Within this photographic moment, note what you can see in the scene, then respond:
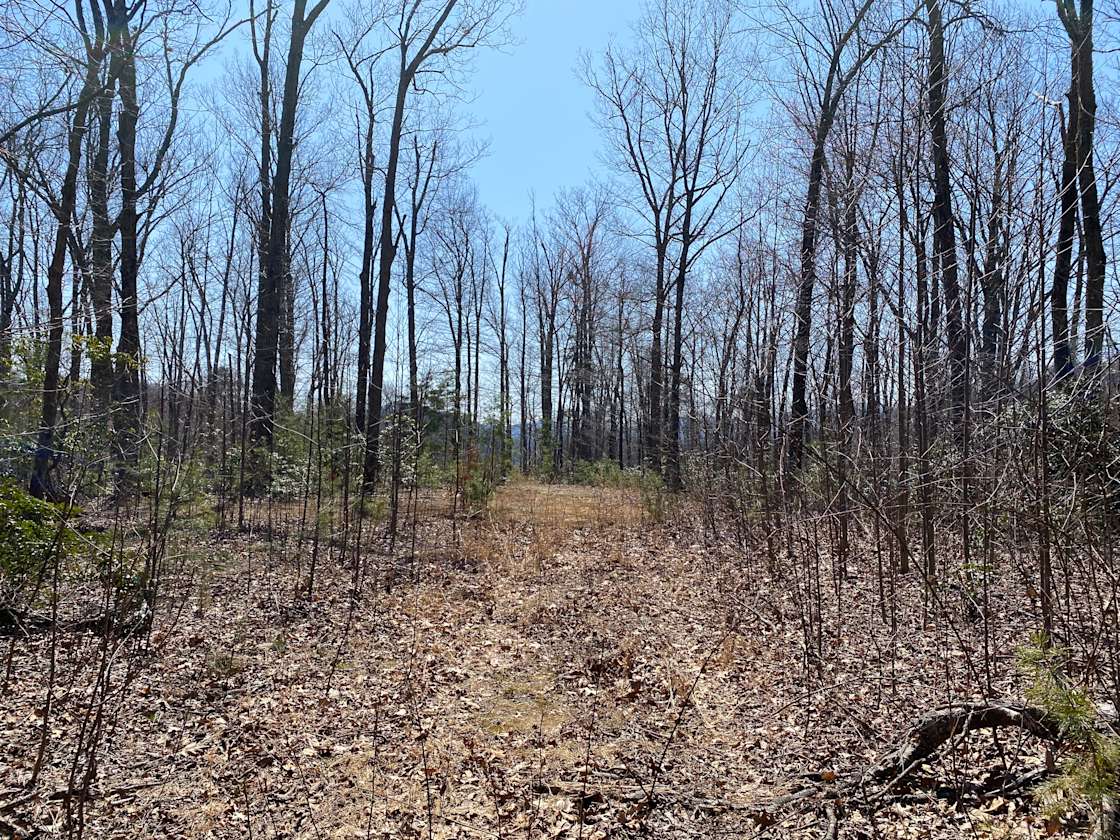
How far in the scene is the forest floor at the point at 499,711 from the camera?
3.39 m

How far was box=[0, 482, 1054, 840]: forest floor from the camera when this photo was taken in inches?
134

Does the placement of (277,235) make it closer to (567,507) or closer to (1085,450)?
(567,507)

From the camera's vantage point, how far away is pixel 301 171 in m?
20.1

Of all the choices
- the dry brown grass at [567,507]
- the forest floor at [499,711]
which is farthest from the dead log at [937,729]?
the dry brown grass at [567,507]

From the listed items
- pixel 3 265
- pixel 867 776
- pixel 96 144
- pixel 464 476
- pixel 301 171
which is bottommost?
pixel 867 776

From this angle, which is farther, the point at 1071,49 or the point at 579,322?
the point at 579,322

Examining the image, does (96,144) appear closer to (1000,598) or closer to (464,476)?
(464,476)

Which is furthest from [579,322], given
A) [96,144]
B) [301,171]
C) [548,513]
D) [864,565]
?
[864,565]

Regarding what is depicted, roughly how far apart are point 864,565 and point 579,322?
940 inches

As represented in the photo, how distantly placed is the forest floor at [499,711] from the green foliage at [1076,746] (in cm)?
55

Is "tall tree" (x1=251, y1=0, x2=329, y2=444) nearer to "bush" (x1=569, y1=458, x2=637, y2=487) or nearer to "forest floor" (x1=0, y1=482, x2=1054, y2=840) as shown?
"forest floor" (x1=0, y1=482, x2=1054, y2=840)

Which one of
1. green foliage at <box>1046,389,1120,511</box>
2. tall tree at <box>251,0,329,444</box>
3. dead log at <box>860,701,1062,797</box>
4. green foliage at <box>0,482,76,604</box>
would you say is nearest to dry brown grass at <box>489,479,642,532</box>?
tall tree at <box>251,0,329,444</box>

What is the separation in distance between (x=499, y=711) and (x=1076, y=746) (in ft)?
11.1

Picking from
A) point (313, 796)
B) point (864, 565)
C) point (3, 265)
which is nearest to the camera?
point (313, 796)
